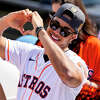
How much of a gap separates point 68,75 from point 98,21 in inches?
273

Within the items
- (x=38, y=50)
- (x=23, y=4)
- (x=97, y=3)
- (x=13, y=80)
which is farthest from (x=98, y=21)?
(x=38, y=50)

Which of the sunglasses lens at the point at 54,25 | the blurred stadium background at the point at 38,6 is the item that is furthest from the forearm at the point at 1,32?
the blurred stadium background at the point at 38,6

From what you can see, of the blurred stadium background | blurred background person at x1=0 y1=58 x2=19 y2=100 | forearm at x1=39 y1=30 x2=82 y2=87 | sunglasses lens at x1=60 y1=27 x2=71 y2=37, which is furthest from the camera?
the blurred stadium background

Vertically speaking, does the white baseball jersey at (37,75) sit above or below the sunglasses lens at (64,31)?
below

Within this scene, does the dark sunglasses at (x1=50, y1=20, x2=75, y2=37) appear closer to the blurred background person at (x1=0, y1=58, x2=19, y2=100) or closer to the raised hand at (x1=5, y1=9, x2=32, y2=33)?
the raised hand at (x1=5, y1=9, x2=32, y2=33)

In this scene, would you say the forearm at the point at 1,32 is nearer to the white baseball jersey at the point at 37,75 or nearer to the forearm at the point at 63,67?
the white baseball jersey at the point at 37,75

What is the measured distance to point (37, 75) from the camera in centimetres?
162

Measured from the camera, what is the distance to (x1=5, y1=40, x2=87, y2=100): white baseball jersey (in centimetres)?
154

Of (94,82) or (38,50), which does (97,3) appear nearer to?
(94,82)

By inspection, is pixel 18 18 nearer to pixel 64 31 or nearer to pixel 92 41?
pixel 64 31

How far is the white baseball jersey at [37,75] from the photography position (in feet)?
5.04

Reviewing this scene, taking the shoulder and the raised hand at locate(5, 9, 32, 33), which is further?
the shoulder

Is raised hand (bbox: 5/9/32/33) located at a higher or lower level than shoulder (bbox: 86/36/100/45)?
higher

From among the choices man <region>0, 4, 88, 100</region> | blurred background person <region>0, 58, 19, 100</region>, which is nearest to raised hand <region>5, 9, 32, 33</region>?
man <region>0, 4, 88, 100</region>
